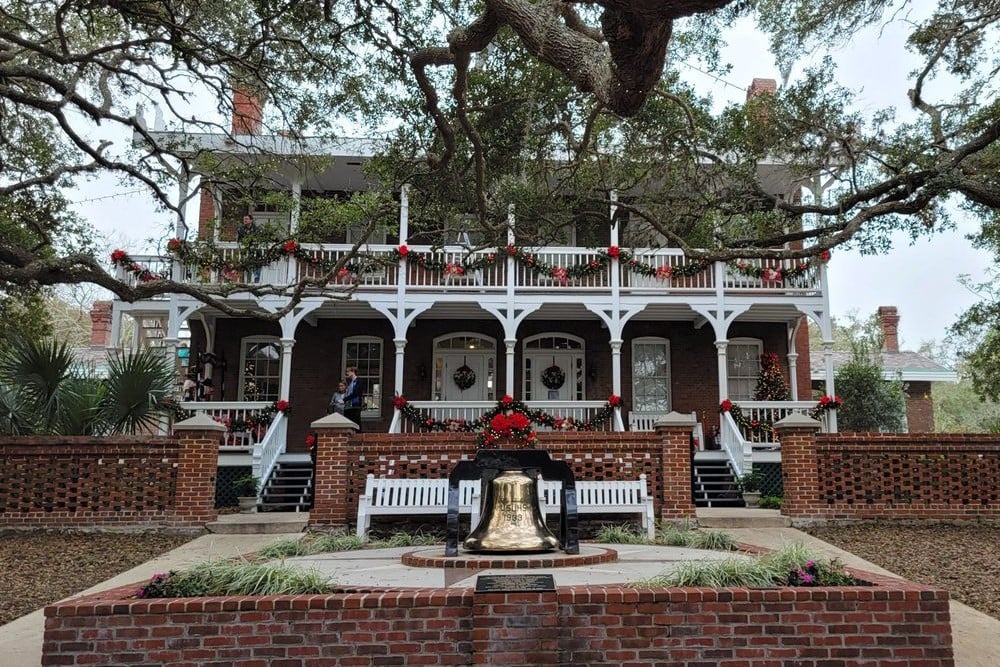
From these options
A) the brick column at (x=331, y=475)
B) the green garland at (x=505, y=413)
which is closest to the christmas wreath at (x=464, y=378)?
the green garland at (x=505, y=413)

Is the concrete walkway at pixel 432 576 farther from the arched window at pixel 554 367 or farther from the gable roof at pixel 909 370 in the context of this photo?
the gable roof at pixel 909 370

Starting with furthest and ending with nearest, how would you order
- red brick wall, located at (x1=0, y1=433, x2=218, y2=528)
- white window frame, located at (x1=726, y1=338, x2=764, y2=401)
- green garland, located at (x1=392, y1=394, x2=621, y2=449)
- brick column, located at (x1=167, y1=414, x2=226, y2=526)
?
white window frame, located at (x1=726, y1=338, x2=764, y2=401) → green garland, located at (x1=392, y1=394, x2=621, y2=449) → brick column, located at (x1=167, y1=414, x2=226, y2=526) → red brick wall, located at (x1=0, y1=433, x2=218, y2=528)

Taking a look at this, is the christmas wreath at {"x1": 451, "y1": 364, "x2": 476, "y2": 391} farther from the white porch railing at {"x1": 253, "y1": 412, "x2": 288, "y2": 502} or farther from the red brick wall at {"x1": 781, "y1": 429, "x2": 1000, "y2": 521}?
the red brick wall at {"x1": 781, "y1": 429, "x2": 1000, "y2": 521}

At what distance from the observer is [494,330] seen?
19.2m

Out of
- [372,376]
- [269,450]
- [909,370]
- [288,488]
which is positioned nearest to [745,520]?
[288,488]

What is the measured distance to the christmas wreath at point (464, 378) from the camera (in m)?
18.9

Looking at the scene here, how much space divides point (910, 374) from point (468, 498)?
19454mm

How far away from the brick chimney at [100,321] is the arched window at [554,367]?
48.3 ft

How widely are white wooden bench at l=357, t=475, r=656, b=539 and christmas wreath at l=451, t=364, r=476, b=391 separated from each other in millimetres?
8496

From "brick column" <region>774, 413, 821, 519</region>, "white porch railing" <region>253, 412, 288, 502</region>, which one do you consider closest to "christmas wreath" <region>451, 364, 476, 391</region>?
"white porch railing" <region>253, 412, 288, 502</region>

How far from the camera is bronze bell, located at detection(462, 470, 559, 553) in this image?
21.0 feet

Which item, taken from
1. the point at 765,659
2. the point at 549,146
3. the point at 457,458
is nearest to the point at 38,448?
the point at 457,458

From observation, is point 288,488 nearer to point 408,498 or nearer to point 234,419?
point 234,419

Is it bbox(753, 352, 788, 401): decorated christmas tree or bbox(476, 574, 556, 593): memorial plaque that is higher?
bbox(753, 352, 788, 401): decorated christmas tree
